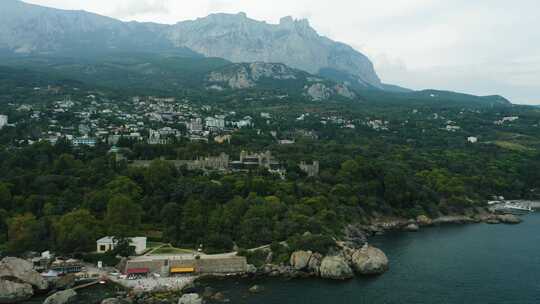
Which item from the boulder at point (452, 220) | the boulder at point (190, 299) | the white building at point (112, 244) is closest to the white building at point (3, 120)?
the white building at point (112, 244)

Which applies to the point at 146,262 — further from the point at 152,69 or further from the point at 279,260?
the point at 152,69

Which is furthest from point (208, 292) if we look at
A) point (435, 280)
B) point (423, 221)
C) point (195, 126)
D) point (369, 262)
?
point (195, 126)

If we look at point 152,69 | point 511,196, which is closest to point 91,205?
point 511,196

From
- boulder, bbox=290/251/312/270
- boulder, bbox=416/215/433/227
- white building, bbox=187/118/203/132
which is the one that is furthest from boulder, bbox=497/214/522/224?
white building, bbox=187/118/203/132

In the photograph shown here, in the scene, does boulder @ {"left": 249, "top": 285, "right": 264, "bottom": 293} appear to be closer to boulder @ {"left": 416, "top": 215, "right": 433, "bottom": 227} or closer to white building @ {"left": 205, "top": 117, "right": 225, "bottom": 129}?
boulder @ {"left": 416, "top": 215, "right": 433, "bottom": 227}

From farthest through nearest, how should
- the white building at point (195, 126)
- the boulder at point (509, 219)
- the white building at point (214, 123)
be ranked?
the white building at point (214, 123), the white building at point (195, 126), the boulder at point (509, 219)

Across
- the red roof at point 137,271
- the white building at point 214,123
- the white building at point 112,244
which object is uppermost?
the white building at point 214,123

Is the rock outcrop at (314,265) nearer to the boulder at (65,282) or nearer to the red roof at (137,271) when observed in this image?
the red roof at (137,271)
